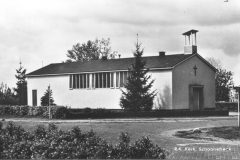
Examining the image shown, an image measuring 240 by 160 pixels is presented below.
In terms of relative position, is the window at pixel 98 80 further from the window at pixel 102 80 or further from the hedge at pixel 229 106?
the hedge at pixel 229 106

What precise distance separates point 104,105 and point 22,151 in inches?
1425

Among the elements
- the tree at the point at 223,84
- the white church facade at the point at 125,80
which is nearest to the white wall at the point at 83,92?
the white church facade at the point at 125,80

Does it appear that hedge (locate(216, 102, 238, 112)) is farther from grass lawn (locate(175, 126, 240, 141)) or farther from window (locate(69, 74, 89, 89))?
grass lawn (locate(175, 126, 240, 141))

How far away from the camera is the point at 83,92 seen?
163 ft

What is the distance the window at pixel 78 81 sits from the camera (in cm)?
4947

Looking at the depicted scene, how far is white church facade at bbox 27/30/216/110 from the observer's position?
43562mm

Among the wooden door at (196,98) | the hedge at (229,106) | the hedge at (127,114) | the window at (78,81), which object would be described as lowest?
the hedge at (127,114)

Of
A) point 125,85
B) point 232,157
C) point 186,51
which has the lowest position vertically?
point 232,157

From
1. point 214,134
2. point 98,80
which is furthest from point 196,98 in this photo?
point 214,134

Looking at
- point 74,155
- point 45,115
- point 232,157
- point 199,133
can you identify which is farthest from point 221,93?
point 74,155

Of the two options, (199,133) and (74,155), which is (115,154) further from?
(199,133)

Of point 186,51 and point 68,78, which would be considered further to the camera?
point 68,78

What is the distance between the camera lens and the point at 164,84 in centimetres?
4353

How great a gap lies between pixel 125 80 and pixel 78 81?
22.3 ft
